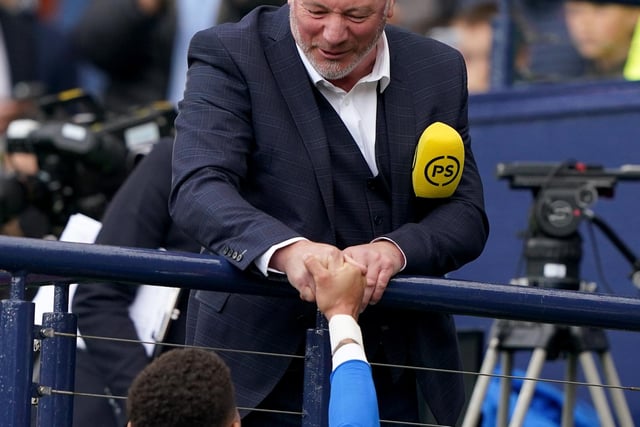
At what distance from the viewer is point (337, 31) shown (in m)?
3.38

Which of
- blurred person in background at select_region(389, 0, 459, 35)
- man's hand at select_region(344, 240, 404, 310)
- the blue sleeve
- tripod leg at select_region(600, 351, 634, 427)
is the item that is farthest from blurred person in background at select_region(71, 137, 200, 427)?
blurred person in background at select_region(389, 0, 459, 35)

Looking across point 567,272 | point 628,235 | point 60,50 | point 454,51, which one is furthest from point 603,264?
point 60,50

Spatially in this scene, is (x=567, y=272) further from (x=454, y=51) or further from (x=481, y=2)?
(x=481, y=2)

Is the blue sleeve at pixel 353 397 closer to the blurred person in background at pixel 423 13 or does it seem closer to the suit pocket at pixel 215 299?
the suit pocket at pixel 215 299

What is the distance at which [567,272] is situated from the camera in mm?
5109

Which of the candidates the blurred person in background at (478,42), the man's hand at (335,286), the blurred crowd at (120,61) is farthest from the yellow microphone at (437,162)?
the blurred person in background at (478,42)

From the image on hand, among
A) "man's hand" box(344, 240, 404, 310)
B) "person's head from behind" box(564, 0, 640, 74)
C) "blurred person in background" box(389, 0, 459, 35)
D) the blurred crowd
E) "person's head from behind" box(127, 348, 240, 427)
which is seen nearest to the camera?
"person's head from behind" box(127, 348, 240, 427)

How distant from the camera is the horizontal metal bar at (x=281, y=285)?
3070 millimetres

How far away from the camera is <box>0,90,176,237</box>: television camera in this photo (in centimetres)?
594

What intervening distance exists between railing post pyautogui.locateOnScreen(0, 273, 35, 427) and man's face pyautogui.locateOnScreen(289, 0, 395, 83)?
0.86 meters

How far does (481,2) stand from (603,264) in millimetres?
2002

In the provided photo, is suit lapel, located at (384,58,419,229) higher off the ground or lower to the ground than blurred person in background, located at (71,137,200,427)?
higher

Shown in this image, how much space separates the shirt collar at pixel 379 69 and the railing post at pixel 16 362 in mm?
851

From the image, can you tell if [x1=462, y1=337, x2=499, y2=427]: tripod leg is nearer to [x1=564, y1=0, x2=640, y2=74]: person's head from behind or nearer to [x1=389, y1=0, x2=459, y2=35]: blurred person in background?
[x1=564, y1=0, x2=640, y2=74]: person's head from behind
